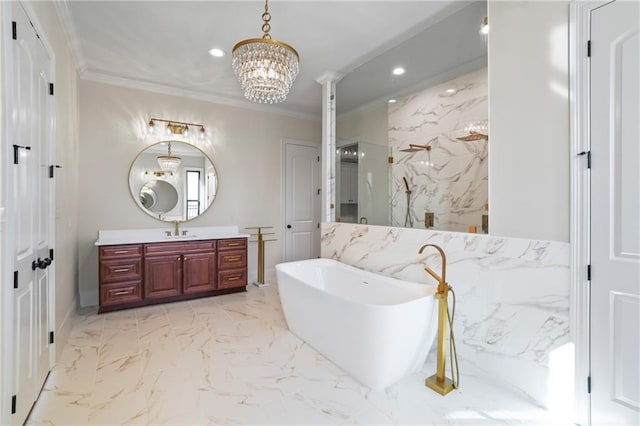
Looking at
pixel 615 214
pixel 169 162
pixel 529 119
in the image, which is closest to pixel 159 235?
pixel 169 162

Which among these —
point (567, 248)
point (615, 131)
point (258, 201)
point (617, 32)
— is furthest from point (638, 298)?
point (258, 201)

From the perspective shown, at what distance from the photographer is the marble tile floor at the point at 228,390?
1.84m

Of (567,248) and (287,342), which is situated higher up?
(567,248)

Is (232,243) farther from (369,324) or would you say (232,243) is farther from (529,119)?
(529,119)

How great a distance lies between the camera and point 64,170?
2848 millimetres

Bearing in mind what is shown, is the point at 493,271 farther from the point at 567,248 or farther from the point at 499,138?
the point at 499,138

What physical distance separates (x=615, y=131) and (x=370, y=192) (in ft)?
7.56

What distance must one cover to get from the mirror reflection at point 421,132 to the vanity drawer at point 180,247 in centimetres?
173

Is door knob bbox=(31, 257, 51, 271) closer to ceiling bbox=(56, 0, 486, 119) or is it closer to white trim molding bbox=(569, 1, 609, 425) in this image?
ceiling bbox=(56, 0, 486, 119)

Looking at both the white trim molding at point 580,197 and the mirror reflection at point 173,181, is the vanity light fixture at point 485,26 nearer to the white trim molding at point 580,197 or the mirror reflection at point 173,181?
the white trim molding at point 580,197

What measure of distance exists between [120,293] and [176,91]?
8.82 ft

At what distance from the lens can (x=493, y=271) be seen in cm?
220

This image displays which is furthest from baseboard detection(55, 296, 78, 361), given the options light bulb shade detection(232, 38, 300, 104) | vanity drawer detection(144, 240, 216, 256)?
light bulb shade detection(232, 38, 300, 104)

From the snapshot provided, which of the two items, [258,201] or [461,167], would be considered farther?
[258,201]
